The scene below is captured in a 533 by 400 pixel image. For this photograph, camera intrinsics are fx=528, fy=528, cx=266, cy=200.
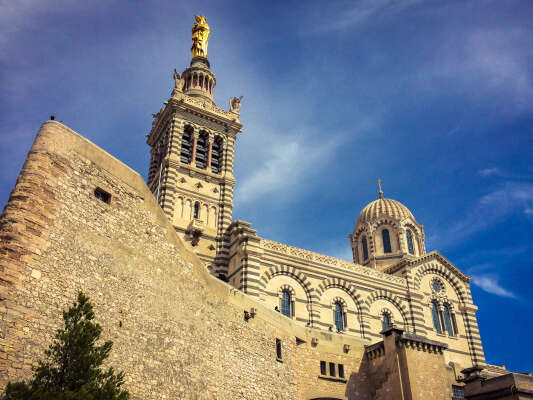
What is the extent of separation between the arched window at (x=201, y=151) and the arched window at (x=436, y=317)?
18.4 meters

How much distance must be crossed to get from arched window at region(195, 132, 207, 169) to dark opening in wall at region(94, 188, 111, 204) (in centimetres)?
2136

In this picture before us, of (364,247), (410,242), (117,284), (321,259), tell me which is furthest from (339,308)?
(117,284)

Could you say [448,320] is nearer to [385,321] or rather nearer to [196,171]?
[385,321]

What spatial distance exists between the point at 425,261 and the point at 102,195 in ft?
88.6

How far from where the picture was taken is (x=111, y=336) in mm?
13539

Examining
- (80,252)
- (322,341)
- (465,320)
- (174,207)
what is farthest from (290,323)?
(465,320)

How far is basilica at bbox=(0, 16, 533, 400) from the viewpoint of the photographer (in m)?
13.1

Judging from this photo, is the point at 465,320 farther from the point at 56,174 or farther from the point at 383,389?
the point at 56,174

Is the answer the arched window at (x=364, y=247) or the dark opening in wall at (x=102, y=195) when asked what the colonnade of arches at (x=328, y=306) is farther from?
the dark opening in wall at (x=102, y=195)

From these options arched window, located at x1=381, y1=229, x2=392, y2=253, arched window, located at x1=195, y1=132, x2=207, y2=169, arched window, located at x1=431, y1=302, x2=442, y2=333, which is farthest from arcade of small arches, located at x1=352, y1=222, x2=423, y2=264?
arched window, located at x1=195, y1=132, x2=207, y2=169

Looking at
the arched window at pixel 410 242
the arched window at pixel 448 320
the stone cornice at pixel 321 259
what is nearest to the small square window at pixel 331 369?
the stone cornice at pixel 321 259

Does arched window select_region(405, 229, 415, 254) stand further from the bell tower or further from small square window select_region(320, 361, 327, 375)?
small square window select_region(320, 361, 327, 375)

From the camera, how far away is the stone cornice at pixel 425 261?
35.8 m

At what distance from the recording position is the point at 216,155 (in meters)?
38.1
